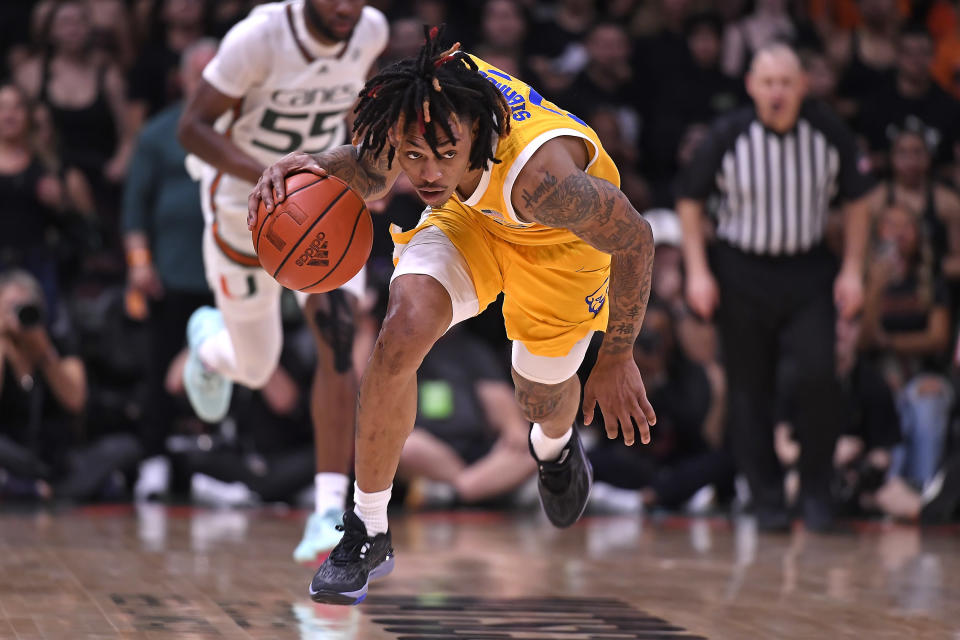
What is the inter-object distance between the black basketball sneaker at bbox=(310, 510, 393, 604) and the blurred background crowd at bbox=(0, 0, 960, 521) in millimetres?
3377

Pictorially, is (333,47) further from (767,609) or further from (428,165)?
(767,609)

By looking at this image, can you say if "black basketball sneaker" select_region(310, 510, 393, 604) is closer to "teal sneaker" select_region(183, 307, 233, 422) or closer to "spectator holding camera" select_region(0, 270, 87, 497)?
"teal sneaker" select_region(183, 307, 233, 422)

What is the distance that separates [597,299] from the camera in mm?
3959

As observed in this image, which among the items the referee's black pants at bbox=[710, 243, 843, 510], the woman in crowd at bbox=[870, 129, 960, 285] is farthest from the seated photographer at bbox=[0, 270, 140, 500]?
the woman in crowd at bbox=[870, 129, 960, 285]

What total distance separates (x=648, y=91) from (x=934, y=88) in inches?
79.5

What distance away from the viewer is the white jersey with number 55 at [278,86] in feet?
14.7

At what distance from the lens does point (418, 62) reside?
3264 mm

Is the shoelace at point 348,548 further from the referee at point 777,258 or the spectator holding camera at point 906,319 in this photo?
the spectator holding camera at point 906,319

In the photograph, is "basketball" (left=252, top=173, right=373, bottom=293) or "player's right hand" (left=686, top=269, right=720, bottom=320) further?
"player's right hand" (left=686, top=269, right=720, bottom=320)

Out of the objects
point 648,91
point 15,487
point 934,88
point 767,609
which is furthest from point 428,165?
point 934,88

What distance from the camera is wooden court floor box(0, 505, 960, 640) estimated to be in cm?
356

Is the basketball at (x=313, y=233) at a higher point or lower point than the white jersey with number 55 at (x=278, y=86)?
lower

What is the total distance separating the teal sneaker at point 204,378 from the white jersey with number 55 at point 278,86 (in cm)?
69

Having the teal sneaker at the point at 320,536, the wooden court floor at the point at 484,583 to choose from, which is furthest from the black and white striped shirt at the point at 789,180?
the teal sneaker at the point at 320,536
